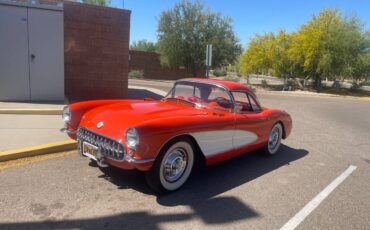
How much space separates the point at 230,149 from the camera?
4.97 m

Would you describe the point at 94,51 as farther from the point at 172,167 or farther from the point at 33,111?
the point at 172,167

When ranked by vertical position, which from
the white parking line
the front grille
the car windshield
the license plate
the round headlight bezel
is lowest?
the white parking line

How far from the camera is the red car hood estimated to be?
400cm

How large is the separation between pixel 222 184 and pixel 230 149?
58 cm

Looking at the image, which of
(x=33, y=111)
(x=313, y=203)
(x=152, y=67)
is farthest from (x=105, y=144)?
(x=152, y=67)

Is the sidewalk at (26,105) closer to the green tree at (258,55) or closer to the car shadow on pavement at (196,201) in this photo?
the car shadow on pavement at (196,201)

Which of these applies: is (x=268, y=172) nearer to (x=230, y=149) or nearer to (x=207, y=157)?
(x=230, y=149)

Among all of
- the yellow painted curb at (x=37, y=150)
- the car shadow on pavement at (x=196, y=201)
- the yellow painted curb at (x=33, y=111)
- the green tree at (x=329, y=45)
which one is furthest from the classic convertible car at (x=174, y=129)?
the green tree at (x=329, y=45)

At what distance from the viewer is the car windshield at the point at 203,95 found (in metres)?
5.16

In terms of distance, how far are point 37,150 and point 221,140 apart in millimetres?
2820

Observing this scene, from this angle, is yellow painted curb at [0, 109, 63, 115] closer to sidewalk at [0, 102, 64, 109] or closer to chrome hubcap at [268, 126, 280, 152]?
sidewalk at [0, 102, 64, 109]

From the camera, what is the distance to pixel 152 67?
34.1m

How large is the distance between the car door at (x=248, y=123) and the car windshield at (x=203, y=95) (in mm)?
187

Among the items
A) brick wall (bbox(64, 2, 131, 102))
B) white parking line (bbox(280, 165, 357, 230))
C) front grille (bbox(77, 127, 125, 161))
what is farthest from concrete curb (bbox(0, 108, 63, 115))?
white parking line (bbox(280, 165, 357, 230))
